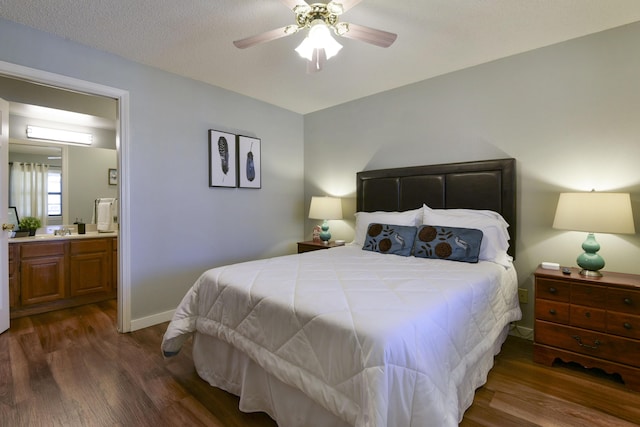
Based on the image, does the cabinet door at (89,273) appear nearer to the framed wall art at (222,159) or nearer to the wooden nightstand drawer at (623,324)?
the framed wall art at (222,159)

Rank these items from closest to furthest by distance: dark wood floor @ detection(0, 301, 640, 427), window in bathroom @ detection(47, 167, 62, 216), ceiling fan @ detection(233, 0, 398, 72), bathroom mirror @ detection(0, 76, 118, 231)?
1. dark wood floor @ detection(0, 301, 640, 427)
2. ceiling fan @ detection(233, 0, 398, 72)
3. bathroom mirror @ detection(0, 76, 118, 231)
4. window in bathroom @ detection(47, 167, 62, 216)

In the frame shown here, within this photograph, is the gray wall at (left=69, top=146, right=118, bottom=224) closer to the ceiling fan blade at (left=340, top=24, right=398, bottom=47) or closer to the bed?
the bed

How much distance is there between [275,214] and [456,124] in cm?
235

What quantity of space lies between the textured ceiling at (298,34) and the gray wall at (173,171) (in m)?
0.16

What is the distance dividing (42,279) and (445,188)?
13.9ft

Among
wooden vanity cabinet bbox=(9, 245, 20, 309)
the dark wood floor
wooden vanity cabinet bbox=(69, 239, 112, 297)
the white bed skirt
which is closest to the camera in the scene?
the white bed skirt

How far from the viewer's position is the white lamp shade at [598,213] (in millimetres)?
1940

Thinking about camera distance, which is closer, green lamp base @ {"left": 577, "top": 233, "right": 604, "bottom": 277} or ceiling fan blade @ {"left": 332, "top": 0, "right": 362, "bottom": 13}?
ceiling fan blade @ {"left": 332, "top": 0, "right": 362, "bottom": 13}

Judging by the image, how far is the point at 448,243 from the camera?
7.89 feet

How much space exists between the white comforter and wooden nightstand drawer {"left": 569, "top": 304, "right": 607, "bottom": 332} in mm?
370

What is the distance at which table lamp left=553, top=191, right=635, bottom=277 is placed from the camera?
6.38 ft

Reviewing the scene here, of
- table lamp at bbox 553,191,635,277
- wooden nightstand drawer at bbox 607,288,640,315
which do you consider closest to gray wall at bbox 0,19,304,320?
table lamp at bbox 553,191,635,277

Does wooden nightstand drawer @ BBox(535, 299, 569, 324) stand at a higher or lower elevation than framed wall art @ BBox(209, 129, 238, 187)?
lower

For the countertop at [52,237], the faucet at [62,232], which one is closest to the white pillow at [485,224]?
the countertop at [52,237]
